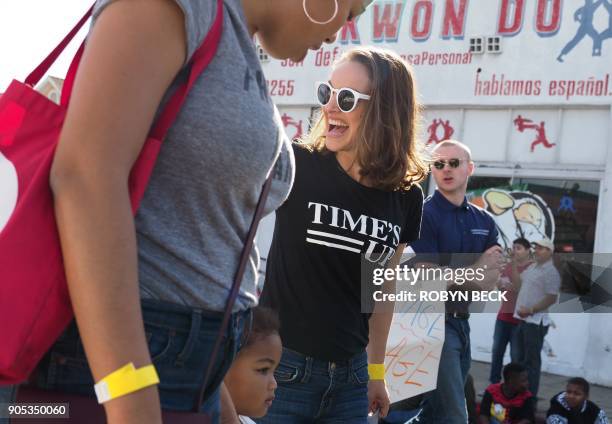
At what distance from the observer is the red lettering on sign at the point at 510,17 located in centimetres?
1326

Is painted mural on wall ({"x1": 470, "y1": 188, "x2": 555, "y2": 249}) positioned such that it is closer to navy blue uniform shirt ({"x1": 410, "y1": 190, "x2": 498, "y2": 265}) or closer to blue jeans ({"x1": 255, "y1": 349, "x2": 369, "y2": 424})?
navy blue uniform shirt ({"x1": 410, "y1": 190, "x2": 498, "y2": 265})

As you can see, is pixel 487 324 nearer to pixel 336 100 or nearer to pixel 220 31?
pixel 336 100

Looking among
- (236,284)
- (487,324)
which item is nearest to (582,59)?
(487,324)

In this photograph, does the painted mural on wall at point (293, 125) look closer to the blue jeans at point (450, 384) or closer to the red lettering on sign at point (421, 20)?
the red lettering on sign at point (421, 20)

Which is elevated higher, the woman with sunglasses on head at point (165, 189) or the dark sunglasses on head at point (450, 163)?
the dark sunglasses on head at point (450, 163)

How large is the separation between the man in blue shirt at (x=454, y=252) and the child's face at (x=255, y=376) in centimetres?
263

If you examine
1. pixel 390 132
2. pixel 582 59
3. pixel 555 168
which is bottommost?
pixel 390 132

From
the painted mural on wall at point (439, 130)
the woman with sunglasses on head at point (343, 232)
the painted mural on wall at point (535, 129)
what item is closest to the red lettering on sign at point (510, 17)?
the painted mural on wall at point (535, 129)

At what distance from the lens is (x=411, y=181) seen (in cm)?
371

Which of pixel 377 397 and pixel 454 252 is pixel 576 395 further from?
pixel 377 397

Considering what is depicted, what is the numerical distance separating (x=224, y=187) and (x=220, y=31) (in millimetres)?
262

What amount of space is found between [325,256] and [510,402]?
18.8ft

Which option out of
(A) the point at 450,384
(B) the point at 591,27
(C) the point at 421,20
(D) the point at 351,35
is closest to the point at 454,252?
(A) the point at 450,384

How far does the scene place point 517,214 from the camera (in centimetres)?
1313
